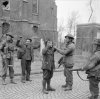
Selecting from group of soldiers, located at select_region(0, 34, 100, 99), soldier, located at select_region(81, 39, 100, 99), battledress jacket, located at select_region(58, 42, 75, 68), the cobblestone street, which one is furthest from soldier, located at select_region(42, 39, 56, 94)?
soldier, located at select_region(81, 39, 100, 99)

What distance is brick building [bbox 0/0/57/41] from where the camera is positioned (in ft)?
74.3

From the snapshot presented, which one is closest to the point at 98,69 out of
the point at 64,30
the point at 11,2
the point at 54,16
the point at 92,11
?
the point at 92,11

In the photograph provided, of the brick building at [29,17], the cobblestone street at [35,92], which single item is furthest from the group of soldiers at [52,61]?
the brick building at [29,17]

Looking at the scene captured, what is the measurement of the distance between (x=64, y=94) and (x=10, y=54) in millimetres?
2833

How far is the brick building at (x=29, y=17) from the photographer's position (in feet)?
74.3

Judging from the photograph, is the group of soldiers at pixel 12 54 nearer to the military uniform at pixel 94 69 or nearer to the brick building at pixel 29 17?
the military uniform at pixel 94 69

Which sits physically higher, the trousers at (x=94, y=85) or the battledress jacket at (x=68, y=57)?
the battledress jacket at (x=68, y=57)

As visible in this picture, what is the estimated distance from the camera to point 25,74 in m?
Answer: 7.94

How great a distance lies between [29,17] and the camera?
2592cm

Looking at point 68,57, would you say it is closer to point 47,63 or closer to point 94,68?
point 47,63

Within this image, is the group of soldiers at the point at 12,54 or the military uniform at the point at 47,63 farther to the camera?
the group of soldiers at the point at 12,54

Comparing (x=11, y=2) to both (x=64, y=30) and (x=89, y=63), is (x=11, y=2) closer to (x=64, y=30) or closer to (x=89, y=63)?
(x=64, y=30)

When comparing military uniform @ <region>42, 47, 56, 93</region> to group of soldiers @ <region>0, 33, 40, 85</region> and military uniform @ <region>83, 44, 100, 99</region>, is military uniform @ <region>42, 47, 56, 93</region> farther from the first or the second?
group of soldiers @ <region>0, 33, 40, 85</region>

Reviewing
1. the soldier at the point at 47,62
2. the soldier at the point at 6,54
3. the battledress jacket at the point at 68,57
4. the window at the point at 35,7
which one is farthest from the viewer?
the window at the point at 35,7
